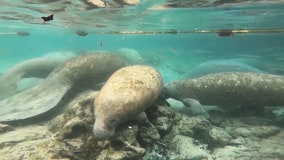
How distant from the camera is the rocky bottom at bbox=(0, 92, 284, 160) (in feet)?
18.2

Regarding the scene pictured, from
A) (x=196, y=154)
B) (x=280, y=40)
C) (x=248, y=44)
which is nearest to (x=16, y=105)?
(x=196, y=154)

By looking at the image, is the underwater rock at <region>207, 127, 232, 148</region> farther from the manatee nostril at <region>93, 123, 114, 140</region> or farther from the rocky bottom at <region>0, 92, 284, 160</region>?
the manatee nostril at <region>93, 123, 114, 140</region>

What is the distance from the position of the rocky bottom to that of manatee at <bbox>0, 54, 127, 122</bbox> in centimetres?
70

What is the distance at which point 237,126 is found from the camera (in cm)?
840

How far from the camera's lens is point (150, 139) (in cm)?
591

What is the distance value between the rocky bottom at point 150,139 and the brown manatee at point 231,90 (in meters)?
0.68

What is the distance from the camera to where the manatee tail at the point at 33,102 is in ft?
27.8

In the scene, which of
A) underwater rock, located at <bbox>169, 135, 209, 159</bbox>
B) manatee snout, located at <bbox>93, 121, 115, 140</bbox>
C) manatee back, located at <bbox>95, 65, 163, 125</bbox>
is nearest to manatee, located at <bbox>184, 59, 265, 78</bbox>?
underwater rock, located at <bbox>169, 135, 209, 159</bbox>

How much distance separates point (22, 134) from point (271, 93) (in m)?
6.93

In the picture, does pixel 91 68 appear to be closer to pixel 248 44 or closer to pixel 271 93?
pixel 271 93

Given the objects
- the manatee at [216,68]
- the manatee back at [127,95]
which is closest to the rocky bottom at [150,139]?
the manatee back at [127,95]

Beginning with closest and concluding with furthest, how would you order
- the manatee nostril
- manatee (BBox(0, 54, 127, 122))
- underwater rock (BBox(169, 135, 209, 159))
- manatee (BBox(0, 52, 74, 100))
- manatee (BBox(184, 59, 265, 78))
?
the manatee nostril → underwater rock (BBox(169, 135, 209, 159)) → manatee (BBox(0, 54, 127, 122)) → manatee (BBox(0, 52, 74, 100)) → manatee (BBox(184, 59, 265, 78))

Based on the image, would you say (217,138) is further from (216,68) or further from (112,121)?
(216,68)

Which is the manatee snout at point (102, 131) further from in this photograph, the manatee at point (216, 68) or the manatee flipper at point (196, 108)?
the manatee at point (216, 68)
